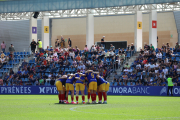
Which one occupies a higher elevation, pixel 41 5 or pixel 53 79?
pixel 41 5

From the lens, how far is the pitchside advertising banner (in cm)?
2894

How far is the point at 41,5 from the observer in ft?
126

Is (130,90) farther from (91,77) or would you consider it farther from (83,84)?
(91,77)

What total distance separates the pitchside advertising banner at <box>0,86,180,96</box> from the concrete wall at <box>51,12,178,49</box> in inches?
628

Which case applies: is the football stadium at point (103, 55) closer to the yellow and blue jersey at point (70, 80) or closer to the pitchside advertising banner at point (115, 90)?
the pitchside advertising banner at point (115, 90)

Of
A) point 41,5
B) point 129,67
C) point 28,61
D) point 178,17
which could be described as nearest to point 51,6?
point 41,5

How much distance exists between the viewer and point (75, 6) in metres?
37.6

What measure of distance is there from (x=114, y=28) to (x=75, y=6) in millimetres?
10613

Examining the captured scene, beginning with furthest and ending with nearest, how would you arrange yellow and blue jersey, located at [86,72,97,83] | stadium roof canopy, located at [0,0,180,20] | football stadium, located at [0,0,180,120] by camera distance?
stadium roof canopy, located at [0,0,180,20], football stadium, located at [0,0,180,120], yellow and blue jersey, located at [86,72,97,83]

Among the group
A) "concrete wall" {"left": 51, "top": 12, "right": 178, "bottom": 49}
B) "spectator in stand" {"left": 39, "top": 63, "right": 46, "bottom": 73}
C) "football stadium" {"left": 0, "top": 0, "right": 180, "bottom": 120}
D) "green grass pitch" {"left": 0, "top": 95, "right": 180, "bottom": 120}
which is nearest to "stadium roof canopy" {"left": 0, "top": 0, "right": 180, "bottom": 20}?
"football stadium" {"left": 0, "top": 0, "right": 180, "bottom": 120}

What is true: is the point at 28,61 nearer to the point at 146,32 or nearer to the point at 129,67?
the point at 129,67

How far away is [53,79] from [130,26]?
1820 cm

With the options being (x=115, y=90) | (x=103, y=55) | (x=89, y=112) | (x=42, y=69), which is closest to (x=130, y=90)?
(x=115, y=90)

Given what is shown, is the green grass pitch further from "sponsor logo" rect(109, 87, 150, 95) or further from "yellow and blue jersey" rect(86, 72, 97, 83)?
"sponsor logo" rect(109, 87, 150, 95)
